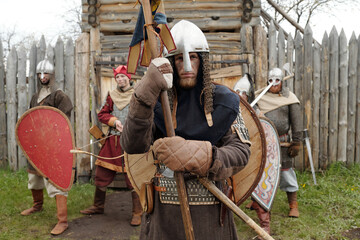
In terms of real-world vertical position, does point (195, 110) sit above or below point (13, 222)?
above

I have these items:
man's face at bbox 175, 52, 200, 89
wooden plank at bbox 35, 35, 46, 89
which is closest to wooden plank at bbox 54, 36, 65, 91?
wooden plank at bbox 35, 35, 46, 89

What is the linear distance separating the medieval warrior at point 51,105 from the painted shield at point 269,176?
2.14m

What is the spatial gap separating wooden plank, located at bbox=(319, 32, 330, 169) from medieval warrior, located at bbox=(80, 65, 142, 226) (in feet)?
11.2

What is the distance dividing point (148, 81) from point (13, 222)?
3478mm

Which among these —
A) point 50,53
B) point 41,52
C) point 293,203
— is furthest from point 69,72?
point 293,203

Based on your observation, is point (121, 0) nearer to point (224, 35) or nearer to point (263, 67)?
point (224, 35)

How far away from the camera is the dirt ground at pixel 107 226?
3.69 m

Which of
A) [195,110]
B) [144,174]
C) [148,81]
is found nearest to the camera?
[148,81]

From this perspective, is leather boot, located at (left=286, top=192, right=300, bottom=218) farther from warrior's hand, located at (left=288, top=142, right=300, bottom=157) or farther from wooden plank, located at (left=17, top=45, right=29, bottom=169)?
wooden plank, located at (left=17, top=45, right=29, bottom=169)

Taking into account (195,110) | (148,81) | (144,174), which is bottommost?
(144,174)

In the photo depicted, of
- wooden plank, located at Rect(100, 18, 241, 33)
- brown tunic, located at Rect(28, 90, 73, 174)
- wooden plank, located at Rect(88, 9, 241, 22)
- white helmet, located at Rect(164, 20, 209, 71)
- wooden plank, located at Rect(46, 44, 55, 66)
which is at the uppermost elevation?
wooden plank, located at Rect(88, 9, 241, 22)

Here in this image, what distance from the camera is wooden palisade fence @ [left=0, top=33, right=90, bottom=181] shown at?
5.61 m

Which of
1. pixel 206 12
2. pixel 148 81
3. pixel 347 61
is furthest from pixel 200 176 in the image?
pixel 347 61

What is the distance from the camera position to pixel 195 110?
1.69 metres
